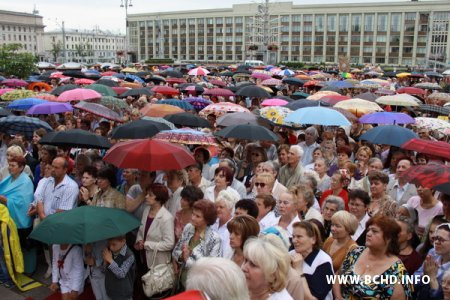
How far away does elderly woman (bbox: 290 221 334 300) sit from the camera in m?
3.95

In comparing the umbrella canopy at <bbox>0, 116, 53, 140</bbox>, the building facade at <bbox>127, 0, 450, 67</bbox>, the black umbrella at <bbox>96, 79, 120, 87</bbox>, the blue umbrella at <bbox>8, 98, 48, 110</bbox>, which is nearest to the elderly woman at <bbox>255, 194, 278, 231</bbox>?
the umbrella canopy at <bbox>0, 116, 53, 140</bbox>

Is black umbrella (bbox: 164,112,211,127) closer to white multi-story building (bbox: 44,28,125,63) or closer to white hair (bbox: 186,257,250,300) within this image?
white hair (bbox: 186,257,250,300)

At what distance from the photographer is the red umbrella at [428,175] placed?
16.4ft

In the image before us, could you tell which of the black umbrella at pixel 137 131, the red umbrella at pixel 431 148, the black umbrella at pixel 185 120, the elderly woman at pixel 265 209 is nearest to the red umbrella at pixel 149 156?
the elderly woman at pixel 265 209

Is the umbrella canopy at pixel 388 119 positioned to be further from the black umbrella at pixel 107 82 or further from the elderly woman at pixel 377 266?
the black umbrella at pixel 107 82

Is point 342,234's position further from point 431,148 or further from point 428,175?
point 431,148

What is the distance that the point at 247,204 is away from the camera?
489 cm

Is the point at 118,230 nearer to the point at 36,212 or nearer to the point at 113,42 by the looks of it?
the point at 36,212

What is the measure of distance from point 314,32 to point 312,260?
3845 inches

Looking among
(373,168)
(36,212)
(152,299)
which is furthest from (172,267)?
(373,168)

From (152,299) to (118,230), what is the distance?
793 mm

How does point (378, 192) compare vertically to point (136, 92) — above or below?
below

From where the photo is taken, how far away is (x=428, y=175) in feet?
16.9

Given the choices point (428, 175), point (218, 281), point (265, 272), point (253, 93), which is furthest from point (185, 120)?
point (218, 281)
